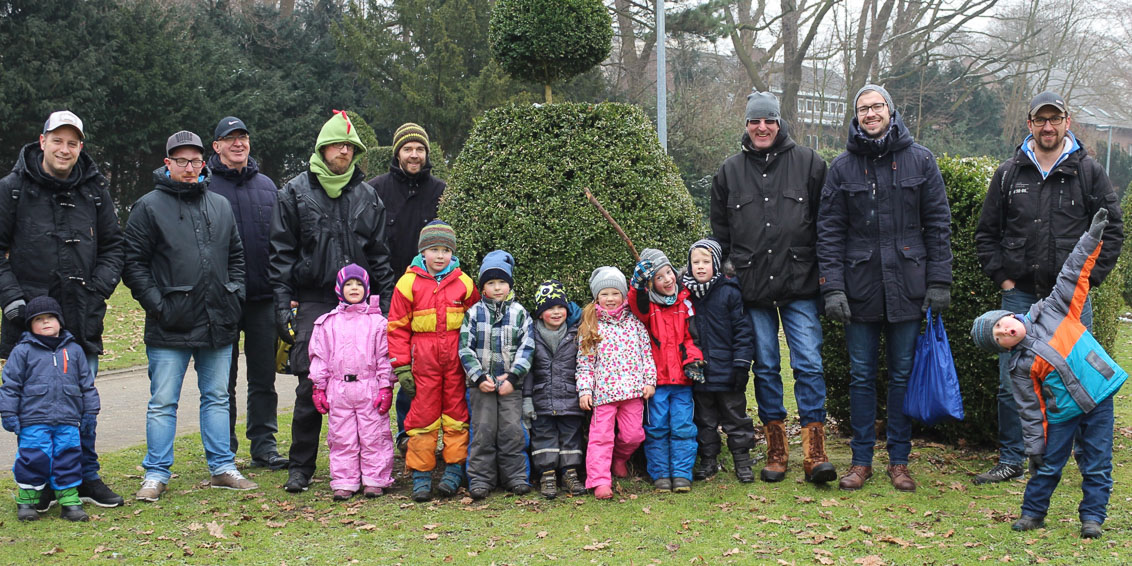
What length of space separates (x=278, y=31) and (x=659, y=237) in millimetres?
21959

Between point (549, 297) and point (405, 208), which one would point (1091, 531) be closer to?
point (549, 297)

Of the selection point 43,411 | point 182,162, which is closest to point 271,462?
point 43,411

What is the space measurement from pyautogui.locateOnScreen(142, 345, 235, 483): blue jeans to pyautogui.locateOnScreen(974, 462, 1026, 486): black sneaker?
4.83 metres

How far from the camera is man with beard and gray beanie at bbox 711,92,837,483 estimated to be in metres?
5.57

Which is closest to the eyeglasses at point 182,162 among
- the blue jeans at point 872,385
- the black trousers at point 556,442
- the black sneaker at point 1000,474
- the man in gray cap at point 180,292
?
the man in gray cap at point 180,292

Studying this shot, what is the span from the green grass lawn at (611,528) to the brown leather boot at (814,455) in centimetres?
11

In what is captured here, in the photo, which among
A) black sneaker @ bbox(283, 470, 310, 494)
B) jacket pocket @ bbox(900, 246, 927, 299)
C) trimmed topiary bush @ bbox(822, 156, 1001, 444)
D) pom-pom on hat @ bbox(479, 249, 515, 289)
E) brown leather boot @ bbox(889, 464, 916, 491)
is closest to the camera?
jacket pocket @ bbox(900, 246, 927, 299)

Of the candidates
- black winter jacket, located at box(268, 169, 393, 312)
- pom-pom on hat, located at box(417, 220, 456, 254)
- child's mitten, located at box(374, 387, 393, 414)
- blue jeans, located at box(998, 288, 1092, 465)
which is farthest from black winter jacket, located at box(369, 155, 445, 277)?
blue jeans, located at box(998, 288, 1092, 465)

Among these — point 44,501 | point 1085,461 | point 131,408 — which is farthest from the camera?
point 131,408

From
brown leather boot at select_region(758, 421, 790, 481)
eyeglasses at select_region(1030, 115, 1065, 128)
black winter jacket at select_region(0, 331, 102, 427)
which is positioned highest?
eyeglasses at select_region(1030, 115, 1065, 128)

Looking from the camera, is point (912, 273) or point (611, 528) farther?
point (912, 273)

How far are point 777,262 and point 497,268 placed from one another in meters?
1.73

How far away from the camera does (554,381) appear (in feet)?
18.5

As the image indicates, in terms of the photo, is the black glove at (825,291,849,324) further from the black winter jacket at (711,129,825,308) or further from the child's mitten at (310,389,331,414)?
the child's mitten at (310,389,331,414)
